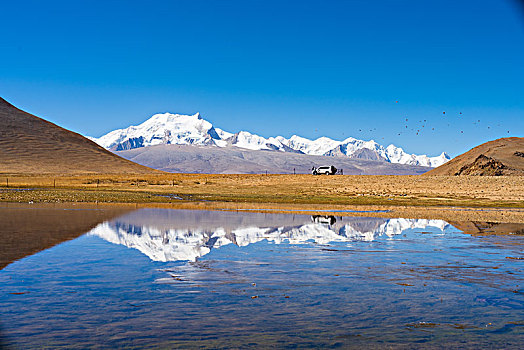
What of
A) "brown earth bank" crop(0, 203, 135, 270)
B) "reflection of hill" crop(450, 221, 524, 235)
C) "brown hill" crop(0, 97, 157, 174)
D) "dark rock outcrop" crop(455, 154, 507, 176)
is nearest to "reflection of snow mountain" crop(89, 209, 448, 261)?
"reflection of hill" crop(450, 221, 524, 235)

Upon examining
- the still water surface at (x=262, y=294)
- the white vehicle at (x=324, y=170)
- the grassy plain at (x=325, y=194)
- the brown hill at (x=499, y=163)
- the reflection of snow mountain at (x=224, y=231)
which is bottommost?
the still water surface at (x=262, y=294)

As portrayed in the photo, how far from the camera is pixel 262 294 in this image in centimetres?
1231

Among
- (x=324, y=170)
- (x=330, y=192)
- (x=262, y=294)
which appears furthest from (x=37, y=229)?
(x=324, y=170)

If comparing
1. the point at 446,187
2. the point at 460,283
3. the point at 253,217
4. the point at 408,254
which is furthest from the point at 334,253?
the point at 446,187

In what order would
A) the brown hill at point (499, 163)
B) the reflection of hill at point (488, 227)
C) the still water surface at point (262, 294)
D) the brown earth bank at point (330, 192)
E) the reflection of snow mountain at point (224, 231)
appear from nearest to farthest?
1. the still water surface at point (262, 294)
2. the reflection of snow mountain at point (224, 231)
3. the reflection of hill at point (488, 227)
4. the brown earth bank at point (330, 192)
5. the brown hill at point (499, 163)

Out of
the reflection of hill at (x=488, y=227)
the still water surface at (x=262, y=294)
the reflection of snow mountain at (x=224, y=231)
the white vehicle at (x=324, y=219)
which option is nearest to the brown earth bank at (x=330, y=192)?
the white vehicle at (x=324, y=219)

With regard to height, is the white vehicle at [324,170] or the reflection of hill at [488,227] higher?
the white vehicle at [324,170]

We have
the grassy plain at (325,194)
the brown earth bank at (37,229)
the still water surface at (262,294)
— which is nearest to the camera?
Result: the still water surface at (262,294)

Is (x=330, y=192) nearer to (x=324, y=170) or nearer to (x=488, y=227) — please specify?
(x=488, y=227)

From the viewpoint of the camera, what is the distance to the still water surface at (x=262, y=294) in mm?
9273

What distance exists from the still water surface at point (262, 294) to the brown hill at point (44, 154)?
140m

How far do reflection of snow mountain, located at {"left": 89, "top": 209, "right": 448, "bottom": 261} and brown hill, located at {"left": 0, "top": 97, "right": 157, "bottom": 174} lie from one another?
128257 mm

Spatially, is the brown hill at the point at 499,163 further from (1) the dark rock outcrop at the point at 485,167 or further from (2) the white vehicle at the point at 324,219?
(2) the white vehicle at the point at 324,219

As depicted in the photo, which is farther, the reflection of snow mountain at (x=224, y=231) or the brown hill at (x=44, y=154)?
the brown hill at (x=44, y=154)
